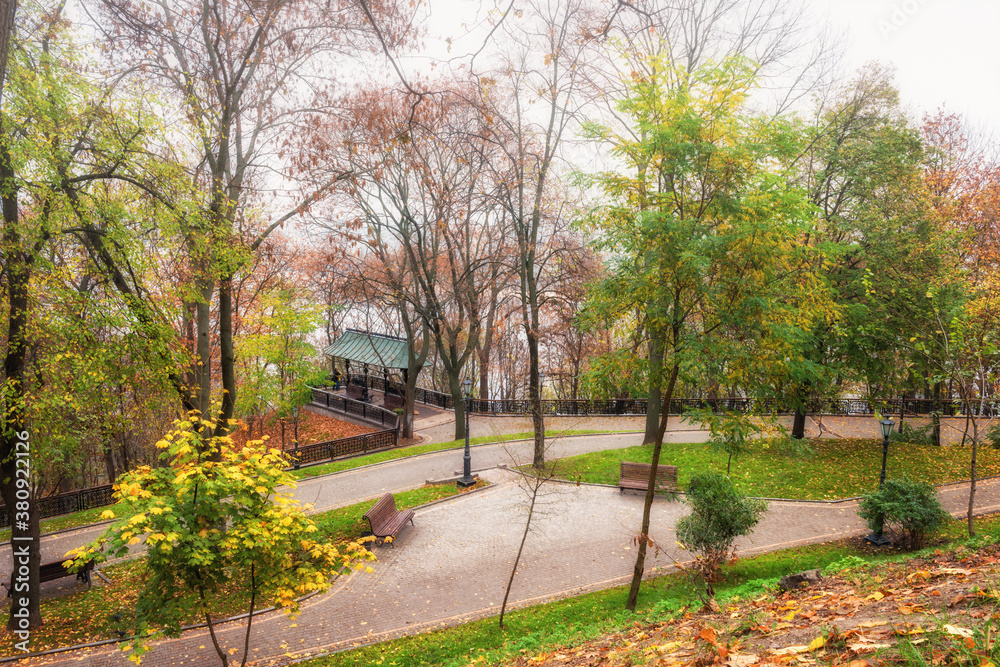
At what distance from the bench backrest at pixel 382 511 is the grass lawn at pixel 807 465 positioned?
5.87 m

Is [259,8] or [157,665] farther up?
[259,8]

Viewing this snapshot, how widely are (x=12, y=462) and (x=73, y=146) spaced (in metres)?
6.04

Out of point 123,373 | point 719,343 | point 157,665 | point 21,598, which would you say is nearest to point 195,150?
point 123,373

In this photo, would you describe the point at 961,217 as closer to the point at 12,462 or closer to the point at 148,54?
the point at 148,54

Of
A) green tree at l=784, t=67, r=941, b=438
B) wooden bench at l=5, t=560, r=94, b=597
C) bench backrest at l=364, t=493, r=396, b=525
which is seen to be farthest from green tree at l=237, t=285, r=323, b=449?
green tree at l=784, t=67, r=941, b=438

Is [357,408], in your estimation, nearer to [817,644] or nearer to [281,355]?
[281,355]

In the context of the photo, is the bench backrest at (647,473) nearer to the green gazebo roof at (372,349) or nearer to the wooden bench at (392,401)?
the green gazebo roof at (372,349)

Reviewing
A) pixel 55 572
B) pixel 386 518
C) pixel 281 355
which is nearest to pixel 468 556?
pixel 386 518

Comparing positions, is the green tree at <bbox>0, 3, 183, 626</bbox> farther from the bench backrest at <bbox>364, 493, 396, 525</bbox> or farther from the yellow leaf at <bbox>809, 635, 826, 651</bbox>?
the yellow leaf at <bbox>809, 635, 826, 651</bbox>

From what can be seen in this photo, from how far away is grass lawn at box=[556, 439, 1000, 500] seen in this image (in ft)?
50.5

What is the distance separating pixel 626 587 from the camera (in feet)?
33.4

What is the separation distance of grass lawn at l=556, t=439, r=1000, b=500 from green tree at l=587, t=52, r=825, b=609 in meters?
7.18

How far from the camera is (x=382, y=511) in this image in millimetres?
12789

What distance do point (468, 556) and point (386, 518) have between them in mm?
2438
